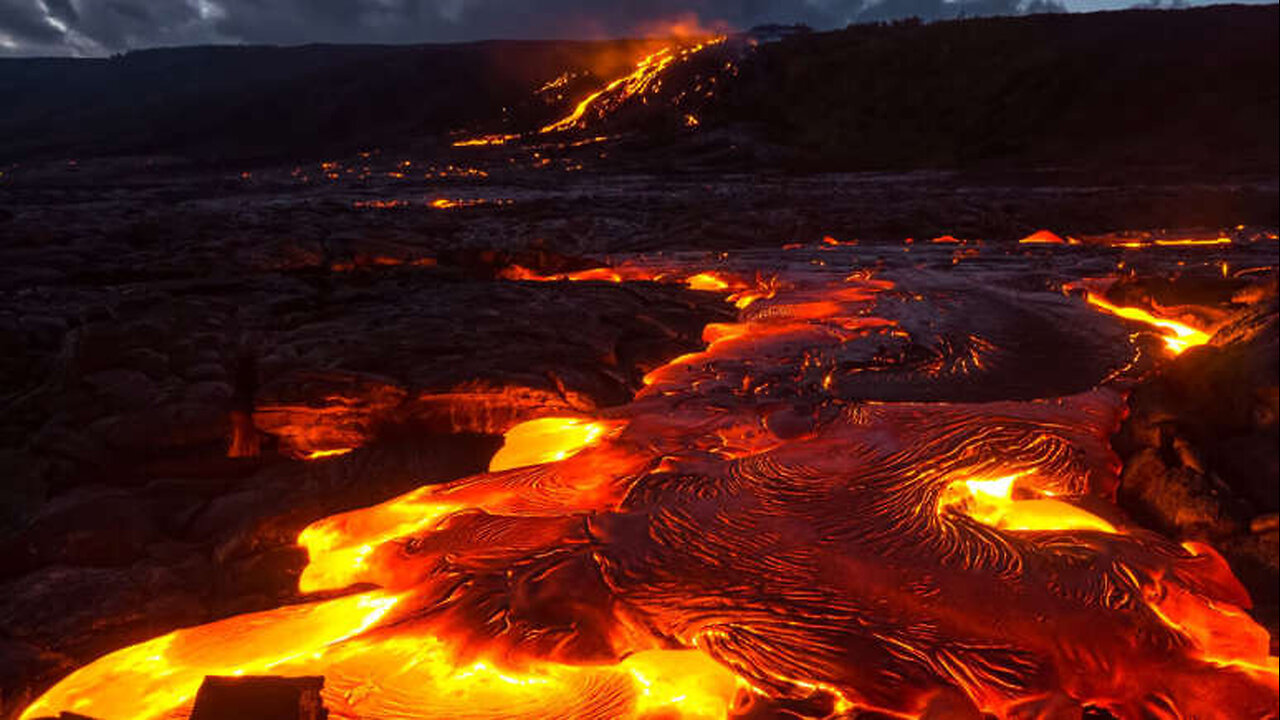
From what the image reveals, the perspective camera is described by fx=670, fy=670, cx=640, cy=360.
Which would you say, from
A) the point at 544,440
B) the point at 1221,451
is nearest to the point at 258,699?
the point at 544,440

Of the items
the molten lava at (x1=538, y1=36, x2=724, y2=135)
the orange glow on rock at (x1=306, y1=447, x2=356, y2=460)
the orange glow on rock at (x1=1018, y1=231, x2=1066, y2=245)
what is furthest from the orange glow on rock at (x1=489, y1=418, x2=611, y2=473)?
the molten lava at (x1=538, y1=36, x2=724, y2=135)

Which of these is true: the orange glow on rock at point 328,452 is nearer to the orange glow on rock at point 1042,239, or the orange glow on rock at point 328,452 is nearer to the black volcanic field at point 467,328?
the black volcanic field at point 467,328

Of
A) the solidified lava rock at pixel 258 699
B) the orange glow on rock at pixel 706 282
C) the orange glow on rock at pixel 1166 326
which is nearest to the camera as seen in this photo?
the solidified lava rock at pixel 258 699

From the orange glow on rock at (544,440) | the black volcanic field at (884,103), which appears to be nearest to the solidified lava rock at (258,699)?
the orange glow on rock at (544,440)

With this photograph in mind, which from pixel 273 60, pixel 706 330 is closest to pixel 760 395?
pixel 706 330

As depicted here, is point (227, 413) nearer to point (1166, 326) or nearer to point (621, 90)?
point (1166, 326)

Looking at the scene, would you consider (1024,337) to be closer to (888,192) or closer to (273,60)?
(888,192)
